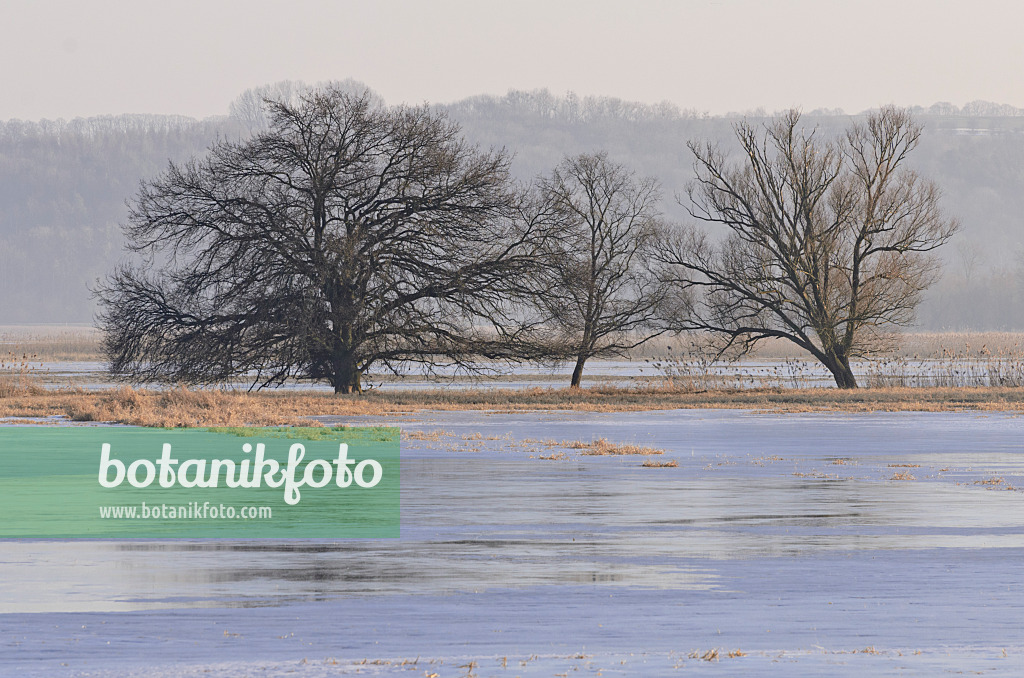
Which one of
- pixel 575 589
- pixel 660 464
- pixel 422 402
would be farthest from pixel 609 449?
pixel 422 402

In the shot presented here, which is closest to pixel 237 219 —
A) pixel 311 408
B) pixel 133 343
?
pixel 133 343

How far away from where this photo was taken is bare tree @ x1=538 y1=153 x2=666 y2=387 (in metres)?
47.7

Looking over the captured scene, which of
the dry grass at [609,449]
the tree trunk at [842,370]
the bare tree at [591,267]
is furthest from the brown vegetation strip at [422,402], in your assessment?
the dry grass at [609,449]

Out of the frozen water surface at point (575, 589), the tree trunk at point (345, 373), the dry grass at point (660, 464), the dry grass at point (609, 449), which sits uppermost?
the frozen water surface at point (575, 589)

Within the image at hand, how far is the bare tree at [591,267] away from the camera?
47719 mm

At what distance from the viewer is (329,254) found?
44562mm

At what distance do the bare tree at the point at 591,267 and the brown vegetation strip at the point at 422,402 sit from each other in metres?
3.83

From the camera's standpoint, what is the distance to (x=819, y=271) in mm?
49375

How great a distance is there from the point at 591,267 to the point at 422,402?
1056 centimetres

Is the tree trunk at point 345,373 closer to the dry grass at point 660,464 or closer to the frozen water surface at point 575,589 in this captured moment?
the dry grass at point 660,464

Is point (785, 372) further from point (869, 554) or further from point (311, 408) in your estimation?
point (869, 554)

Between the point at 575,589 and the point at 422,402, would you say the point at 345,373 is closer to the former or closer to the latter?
the point at 422,402

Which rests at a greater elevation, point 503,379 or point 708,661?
point 708,661

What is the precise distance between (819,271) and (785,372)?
20.9 metres
